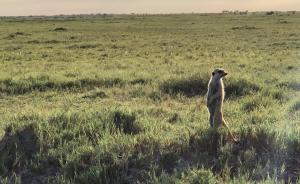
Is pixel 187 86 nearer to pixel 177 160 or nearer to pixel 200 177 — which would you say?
pixel 177 160

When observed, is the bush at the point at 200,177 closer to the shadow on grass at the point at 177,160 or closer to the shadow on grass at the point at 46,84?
the shadow on grass at the point at 177,160

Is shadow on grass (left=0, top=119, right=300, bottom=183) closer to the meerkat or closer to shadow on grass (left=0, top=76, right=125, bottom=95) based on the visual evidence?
the meerkat

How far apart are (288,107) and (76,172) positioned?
5615mm

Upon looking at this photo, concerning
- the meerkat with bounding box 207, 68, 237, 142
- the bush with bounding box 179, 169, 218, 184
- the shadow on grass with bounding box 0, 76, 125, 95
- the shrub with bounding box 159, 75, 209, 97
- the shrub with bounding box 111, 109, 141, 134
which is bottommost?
the shadow on grass with bounding box 0, 76, 125, 95

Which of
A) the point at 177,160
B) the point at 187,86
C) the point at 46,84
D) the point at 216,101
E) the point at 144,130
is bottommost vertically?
the point at 46,84

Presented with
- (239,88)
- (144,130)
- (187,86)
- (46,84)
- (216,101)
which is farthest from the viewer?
(46,84)

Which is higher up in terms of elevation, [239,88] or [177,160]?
[177,160]

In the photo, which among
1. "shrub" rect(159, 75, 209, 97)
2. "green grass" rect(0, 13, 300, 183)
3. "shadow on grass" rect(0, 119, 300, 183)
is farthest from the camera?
"shrub" rect(159, 75, 209, 97)

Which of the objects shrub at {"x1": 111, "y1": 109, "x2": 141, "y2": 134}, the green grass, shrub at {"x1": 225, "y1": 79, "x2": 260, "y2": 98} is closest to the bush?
the green grass

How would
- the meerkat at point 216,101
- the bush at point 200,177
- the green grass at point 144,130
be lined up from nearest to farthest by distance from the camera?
the bush at point 200,177, the green grass at point 144,130, the meerkat at point 216,101

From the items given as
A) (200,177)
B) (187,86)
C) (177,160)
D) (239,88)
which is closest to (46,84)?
(187,86)

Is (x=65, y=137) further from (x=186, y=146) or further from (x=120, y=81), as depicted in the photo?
(x=120, y=81)

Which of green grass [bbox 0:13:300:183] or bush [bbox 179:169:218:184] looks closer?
bush [bbox 179:169:218:184]

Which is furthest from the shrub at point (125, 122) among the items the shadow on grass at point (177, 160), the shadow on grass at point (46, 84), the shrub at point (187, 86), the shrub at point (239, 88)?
the shadow on grass at point (46, 84)
